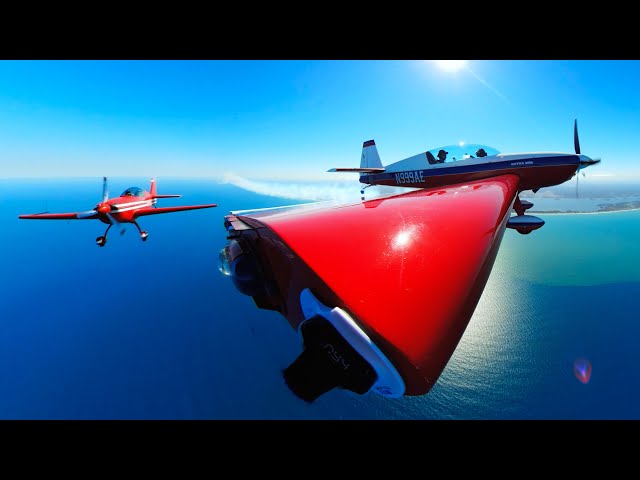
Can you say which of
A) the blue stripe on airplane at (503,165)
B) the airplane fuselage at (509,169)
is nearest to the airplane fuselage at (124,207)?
the airplane fuselage at (509,169)

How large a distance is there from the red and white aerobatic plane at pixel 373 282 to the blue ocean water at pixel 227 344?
60.3ft

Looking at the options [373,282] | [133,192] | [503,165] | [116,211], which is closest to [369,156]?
[503,165]

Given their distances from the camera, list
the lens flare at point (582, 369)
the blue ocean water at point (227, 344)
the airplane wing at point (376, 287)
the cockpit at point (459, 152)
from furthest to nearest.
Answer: the lens flare at point (582, 369) < the blue ocean water at point (227, 344) < the cockpit at point (459, 152) < the airplane wing at point (376, 287)

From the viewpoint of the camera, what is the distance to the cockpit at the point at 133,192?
12.6 metres

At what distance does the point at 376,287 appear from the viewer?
1.21 m

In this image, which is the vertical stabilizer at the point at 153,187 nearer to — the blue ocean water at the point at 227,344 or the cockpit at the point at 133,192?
the cockpit at the point at 133,192

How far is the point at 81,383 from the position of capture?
109 ft

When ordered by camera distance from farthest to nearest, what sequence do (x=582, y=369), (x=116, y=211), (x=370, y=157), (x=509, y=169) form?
(x=582, y=369), (x=370, y=157), (x=116, y=211), (x=509, y=169)

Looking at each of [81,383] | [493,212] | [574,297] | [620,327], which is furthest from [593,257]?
[81,383]

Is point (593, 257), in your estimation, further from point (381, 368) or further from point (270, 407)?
→ point (381, 368)

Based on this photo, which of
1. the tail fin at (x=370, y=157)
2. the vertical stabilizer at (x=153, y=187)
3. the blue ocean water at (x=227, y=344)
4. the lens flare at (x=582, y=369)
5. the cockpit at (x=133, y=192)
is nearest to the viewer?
the cockpit at (x=133, y=192)

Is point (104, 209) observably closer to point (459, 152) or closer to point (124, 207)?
point (124, 207)

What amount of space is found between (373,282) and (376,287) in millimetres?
35

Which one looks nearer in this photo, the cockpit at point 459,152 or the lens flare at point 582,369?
the cockpit at point 459,152
